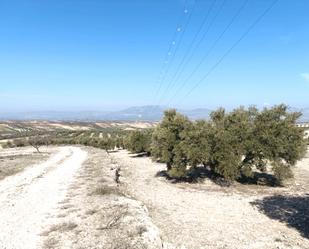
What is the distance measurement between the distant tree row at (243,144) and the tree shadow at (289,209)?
6.97 m

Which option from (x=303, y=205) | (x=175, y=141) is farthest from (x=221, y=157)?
(x=303, y=205)

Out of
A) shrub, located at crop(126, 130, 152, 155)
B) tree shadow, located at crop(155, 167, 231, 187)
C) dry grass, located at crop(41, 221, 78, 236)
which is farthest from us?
shrub, located at crop(126, 130, 152, 155)

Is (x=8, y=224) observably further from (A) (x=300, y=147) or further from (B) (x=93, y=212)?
(A) (x=300, y=147)

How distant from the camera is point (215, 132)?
49.3 metres

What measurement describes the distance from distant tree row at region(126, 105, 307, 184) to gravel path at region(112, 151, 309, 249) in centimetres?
368

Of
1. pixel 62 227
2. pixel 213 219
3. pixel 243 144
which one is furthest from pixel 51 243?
pixel 243 144

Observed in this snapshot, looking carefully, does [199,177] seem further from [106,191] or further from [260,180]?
[106,191]

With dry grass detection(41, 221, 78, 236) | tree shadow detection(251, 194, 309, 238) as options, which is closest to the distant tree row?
tree shadow detection(251, 194, 309, 238)

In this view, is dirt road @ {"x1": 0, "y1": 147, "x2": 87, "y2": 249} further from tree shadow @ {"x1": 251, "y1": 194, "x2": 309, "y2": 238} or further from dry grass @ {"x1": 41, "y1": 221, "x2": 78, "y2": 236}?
tree shadow @ {"x1": 251, "y1": 194, "x2": 309, "y2": 238}

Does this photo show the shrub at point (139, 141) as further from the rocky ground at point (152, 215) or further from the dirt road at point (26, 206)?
the rocky ground at point (152, 215)

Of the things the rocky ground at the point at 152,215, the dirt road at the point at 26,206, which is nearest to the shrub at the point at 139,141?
the dirt road at the point at 26,206

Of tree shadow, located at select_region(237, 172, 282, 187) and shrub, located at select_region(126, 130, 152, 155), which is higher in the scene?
tree shadow, located at select_region(237, 172, 282, 187)

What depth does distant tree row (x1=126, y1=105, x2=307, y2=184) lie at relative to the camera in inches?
1823

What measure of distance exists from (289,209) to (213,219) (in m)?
8.76
